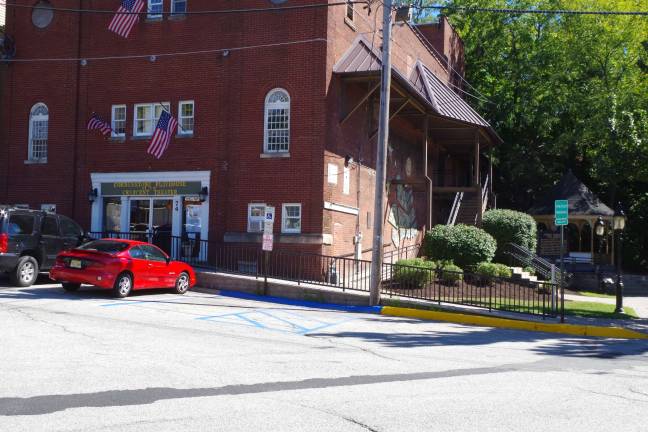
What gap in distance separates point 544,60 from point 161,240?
1016 inches

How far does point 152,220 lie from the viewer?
2350 centimetres

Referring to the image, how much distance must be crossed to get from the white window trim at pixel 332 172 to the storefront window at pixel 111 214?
8.12 metres

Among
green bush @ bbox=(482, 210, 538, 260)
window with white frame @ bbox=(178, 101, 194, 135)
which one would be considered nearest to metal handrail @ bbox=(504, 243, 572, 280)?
green bush @ bbox=(482, 210, 538, 260)

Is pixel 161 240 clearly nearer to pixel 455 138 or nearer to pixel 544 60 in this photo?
pixel 455 138

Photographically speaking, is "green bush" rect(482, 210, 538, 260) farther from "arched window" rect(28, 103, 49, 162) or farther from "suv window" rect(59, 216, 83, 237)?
"arched window" rect(28, 103, 49, 162)

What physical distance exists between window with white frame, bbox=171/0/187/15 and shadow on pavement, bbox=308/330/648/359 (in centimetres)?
1463

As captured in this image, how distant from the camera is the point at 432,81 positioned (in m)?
29.8

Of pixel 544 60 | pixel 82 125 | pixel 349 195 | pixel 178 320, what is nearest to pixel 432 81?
pixel 349 195

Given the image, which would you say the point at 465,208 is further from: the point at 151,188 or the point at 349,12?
the point at 151,188

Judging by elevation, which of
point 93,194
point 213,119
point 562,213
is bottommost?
point 562,213

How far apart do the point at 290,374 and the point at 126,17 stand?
17.7 m

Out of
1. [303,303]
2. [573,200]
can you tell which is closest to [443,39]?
[573,200]

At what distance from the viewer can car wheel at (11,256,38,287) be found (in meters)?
17.2

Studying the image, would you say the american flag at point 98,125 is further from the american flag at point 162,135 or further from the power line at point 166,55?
the power line at point 166,55
